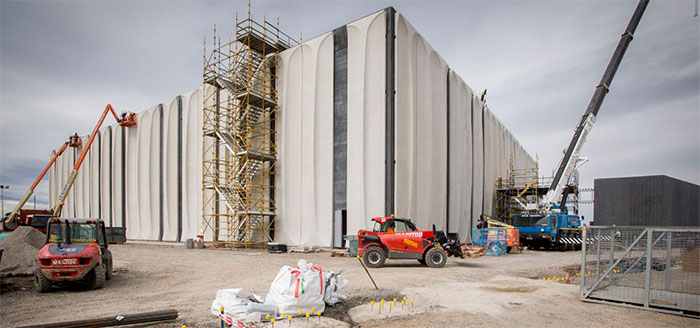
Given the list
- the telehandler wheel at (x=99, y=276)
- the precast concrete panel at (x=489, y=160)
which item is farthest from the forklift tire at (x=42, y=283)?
the precast concrete panel at (x=489, y=160)

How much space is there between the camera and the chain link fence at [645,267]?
7.30m

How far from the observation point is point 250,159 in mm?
24953

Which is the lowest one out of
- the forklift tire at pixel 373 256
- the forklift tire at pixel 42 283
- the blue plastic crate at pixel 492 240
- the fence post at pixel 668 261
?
the blue plastic crate at pixel 492 240

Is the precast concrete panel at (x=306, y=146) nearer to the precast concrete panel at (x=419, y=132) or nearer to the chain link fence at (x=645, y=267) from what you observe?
the precast concrete panel at (x=419, y=132)

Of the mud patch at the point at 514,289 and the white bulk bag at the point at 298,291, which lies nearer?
the white bulk bag at the point at 298,291

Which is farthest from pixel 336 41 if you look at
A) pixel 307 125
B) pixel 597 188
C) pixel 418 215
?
pixel 597 188

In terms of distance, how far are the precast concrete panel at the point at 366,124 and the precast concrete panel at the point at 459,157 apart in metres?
7.42

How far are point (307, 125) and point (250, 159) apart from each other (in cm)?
472

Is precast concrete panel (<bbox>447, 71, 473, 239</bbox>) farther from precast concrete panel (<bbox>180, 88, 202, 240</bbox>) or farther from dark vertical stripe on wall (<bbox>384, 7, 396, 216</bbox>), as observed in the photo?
precast concrete panel (<bbox>180, 88, 202, 240</bbox>)

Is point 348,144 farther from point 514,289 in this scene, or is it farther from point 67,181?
point 67,181

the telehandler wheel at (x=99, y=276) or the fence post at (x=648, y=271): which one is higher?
the fence post at (x=648, y=271)

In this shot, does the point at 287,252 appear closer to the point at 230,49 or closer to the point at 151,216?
the point at 230,49

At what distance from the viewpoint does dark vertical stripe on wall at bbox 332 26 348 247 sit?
21.3m

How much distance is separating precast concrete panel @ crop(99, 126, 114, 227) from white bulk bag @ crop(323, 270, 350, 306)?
39.4m
